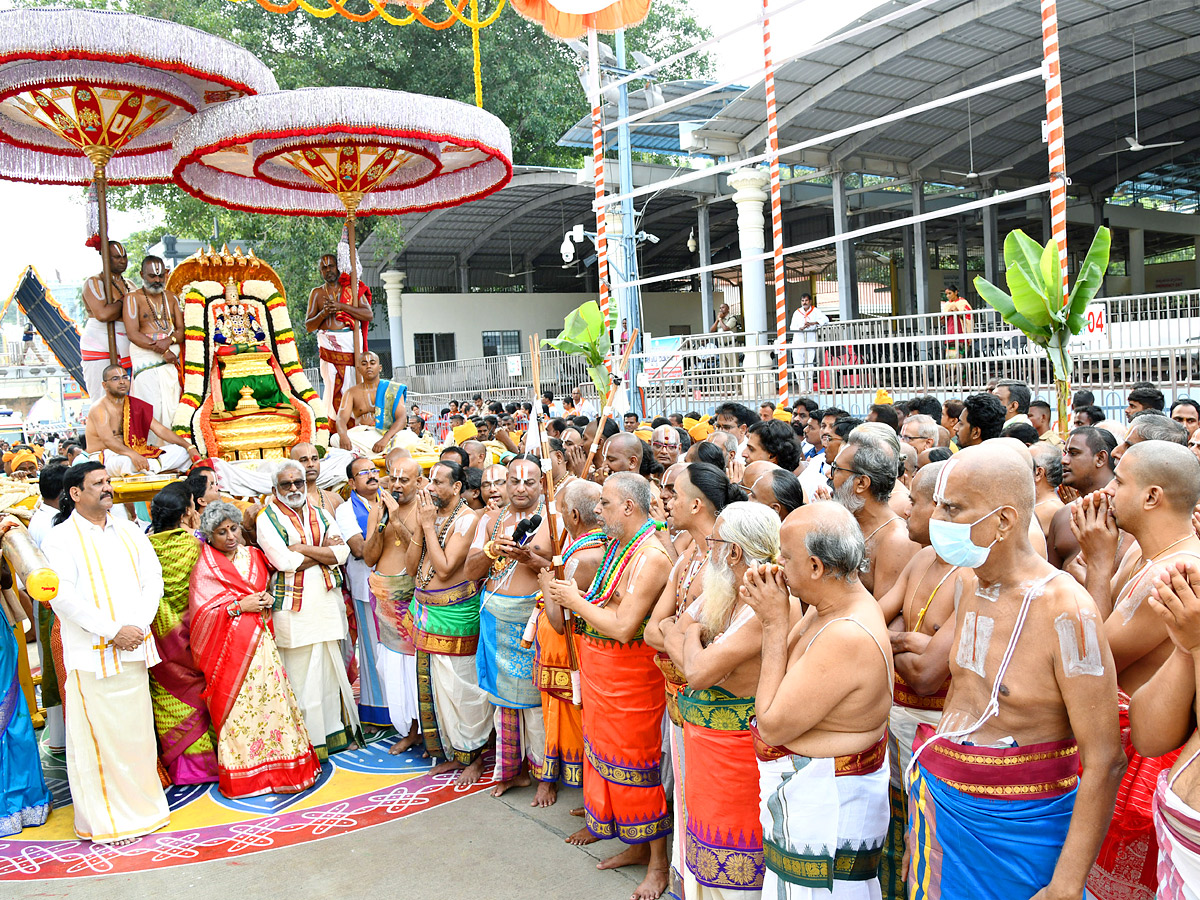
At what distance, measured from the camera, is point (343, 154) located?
27.5ft

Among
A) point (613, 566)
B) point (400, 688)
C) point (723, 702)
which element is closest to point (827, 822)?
point (723, 702)

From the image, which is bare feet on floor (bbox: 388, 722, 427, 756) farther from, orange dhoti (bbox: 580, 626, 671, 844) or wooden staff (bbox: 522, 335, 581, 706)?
orange dhoti (bbox: 580, 626, 671, 844)

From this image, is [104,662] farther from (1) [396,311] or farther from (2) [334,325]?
(1) [396,311]

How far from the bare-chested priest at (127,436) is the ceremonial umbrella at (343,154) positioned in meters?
1.87

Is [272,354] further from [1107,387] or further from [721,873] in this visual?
[1107,387]

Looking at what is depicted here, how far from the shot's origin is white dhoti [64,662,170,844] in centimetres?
496

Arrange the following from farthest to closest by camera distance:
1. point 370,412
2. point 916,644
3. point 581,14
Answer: point 581,14, point 370,412, point 916,644

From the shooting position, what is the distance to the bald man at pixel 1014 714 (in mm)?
2312

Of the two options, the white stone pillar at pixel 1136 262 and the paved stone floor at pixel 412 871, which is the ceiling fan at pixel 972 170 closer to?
the white stone pillar at pixel 1136 262

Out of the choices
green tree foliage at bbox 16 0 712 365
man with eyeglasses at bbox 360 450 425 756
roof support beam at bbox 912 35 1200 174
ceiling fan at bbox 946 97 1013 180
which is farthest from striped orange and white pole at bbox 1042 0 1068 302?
green tree foliage at bbox 16 0 712 365

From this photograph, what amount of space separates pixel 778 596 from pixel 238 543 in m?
3.70

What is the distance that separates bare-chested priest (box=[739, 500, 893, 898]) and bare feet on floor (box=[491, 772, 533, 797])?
256 cm

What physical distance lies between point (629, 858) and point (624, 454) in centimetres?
199

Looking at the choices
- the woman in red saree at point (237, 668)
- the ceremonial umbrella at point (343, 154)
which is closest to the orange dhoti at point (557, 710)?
the woman in red saree at point (237, 668)
